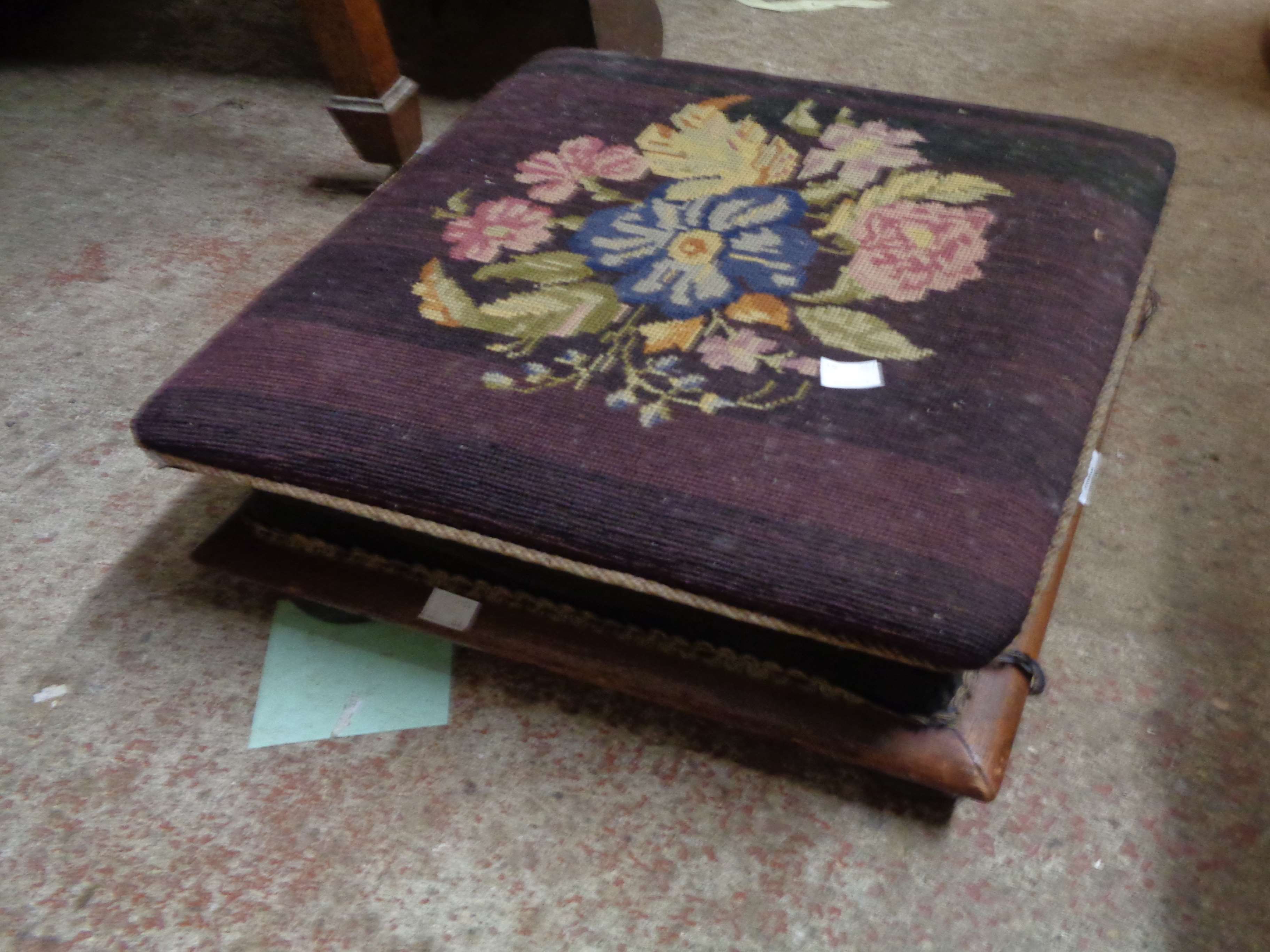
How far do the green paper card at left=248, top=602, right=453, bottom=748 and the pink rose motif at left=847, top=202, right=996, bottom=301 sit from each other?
1.68 ft

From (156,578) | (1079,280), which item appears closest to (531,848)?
(156,578)

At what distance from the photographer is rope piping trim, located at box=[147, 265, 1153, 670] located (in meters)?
0.61

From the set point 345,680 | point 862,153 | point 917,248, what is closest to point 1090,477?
point 917,248

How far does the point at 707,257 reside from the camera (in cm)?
81

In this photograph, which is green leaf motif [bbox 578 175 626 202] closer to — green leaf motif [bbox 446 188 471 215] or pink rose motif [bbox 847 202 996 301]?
green leaf motif [bbox 446 188 471 215]

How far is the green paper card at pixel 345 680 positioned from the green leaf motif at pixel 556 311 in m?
0.30

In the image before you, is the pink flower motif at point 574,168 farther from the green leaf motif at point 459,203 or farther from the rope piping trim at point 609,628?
the rope piping trim at point 609,628

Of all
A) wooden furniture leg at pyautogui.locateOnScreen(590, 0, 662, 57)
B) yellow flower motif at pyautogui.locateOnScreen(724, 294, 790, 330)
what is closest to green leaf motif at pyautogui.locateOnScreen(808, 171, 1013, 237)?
yellow flower motif at pyautogui.locateOnScreen(724, 294, 790, 330)

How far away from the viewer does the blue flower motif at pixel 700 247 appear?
780 millimetres

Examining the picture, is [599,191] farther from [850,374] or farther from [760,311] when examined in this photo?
[850,374]

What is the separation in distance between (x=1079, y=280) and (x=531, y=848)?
67cm

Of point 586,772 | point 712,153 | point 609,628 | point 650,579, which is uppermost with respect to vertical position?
point 712,153

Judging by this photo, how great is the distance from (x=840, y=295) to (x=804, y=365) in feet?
0.32

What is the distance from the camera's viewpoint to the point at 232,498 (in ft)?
3.35
